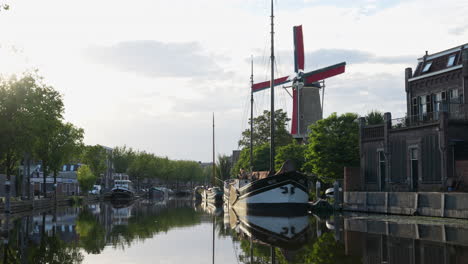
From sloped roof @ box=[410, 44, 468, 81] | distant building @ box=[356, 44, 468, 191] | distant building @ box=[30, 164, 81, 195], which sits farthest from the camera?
distant building @ box=[30, 164, 81, 195]

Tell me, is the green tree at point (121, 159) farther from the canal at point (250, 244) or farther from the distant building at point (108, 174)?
the canal at point (250, 244)

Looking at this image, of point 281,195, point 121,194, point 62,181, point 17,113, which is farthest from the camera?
point 62,181

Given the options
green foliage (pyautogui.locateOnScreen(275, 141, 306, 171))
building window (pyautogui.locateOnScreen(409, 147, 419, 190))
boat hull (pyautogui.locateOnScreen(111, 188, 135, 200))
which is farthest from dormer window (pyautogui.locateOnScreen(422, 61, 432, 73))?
boat hull (pyautogui.locateOnScreen(111, 188, 135, 200))

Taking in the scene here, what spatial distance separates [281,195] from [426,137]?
12493 mm

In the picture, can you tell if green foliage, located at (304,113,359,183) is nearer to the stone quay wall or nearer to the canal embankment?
the stone quay wall

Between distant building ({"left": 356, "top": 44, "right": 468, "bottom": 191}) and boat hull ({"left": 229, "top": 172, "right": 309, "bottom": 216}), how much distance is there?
288 inches

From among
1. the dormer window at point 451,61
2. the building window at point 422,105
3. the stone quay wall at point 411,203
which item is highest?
the dormer window at point 451,61

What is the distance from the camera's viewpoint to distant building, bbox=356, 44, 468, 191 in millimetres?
42875

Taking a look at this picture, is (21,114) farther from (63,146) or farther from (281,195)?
(63,146)

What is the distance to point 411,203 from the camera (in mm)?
40812

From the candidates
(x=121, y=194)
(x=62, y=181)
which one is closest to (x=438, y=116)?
(x=121, y=194)

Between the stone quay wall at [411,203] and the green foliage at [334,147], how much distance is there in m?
7.25

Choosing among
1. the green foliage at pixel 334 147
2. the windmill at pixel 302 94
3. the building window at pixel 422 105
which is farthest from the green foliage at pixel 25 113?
the windmill at pixel 302 94

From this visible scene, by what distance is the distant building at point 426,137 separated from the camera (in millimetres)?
42875
